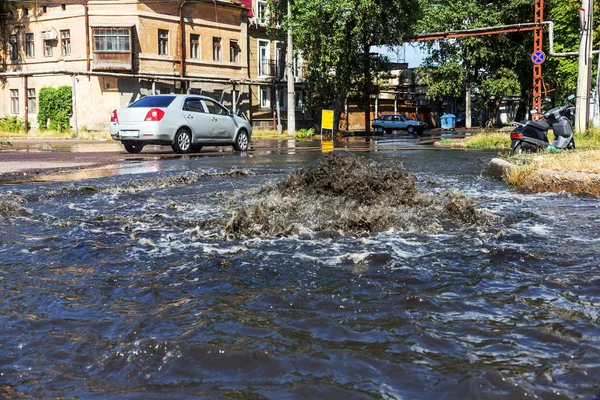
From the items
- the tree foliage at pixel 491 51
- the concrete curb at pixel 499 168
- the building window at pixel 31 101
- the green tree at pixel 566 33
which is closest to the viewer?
the concrete curb at pixel 499 168

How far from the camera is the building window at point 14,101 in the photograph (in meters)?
39.2

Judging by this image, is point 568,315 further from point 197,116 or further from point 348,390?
point 197,116

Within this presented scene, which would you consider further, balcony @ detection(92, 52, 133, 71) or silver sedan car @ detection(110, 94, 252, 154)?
balcony @ detection(92, 52, 133, 71)

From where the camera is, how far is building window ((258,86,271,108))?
45188 mm

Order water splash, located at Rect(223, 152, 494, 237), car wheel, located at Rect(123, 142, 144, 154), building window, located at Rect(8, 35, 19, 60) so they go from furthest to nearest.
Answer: building window, located at Rect(8, 35, 19, 60), car wheel, located at Rect(123, 142, 144, 154), water splash, located at Rect(223, 152, 494, 237)

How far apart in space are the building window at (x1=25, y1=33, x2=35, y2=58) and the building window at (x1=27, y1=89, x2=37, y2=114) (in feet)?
7.43

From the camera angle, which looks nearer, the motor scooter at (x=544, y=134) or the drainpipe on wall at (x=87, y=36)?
the motor scooter at (x=544, y=134)

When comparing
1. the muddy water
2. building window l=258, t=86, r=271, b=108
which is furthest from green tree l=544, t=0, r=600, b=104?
the muddy water

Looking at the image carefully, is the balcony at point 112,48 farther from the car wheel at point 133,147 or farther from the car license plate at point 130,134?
the car license plate at point 130,134

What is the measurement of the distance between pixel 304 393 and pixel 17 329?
1.57 metres

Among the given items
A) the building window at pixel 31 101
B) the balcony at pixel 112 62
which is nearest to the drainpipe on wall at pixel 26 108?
the building window at pixel 31 101

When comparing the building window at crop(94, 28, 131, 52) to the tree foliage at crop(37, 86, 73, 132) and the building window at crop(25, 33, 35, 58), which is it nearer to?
the tree foliage at crop(37, 86, 73, 132)

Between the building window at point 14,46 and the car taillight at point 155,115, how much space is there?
28.0 metres

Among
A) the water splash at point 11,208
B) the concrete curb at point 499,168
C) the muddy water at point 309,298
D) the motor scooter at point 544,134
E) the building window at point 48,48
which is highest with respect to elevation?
the building window at point 48,48
